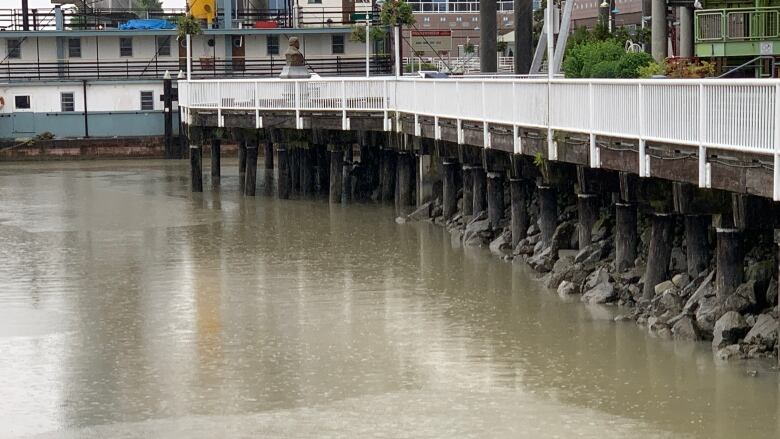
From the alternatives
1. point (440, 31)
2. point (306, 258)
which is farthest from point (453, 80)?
point (440, 31)

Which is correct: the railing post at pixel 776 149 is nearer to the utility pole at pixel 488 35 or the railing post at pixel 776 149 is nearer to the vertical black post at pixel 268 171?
the vertical black post at pixel 268 171

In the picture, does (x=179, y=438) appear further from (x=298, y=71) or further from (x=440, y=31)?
(x=440, y=31)

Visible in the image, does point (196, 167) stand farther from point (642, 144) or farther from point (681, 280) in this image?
point (681, 280)

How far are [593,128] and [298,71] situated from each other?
20233mm

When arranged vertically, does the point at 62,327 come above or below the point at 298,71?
below

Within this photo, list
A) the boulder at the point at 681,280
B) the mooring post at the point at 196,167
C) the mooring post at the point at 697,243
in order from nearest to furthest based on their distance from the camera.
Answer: the mooring post at the point at 697,243 → the boulder at the point at 681,280 → the mooring post at the point at 196,167

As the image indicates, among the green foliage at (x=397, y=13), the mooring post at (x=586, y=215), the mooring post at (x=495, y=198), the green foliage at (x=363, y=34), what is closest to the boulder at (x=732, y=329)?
the mooring post at (x=586, y=215)

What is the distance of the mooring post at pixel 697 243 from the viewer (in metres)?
18.9

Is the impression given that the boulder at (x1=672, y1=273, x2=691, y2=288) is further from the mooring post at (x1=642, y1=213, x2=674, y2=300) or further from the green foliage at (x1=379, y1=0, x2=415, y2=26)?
the green foliage at (x1=379, y1=0, x2=415, y2=26)

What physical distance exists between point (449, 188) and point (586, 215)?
31.5ft

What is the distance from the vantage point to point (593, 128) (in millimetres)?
21266

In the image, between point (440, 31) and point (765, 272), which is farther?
point (440, 31)

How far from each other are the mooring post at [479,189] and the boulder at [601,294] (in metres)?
8.69


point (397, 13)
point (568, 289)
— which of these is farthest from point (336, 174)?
point (568, 289)
